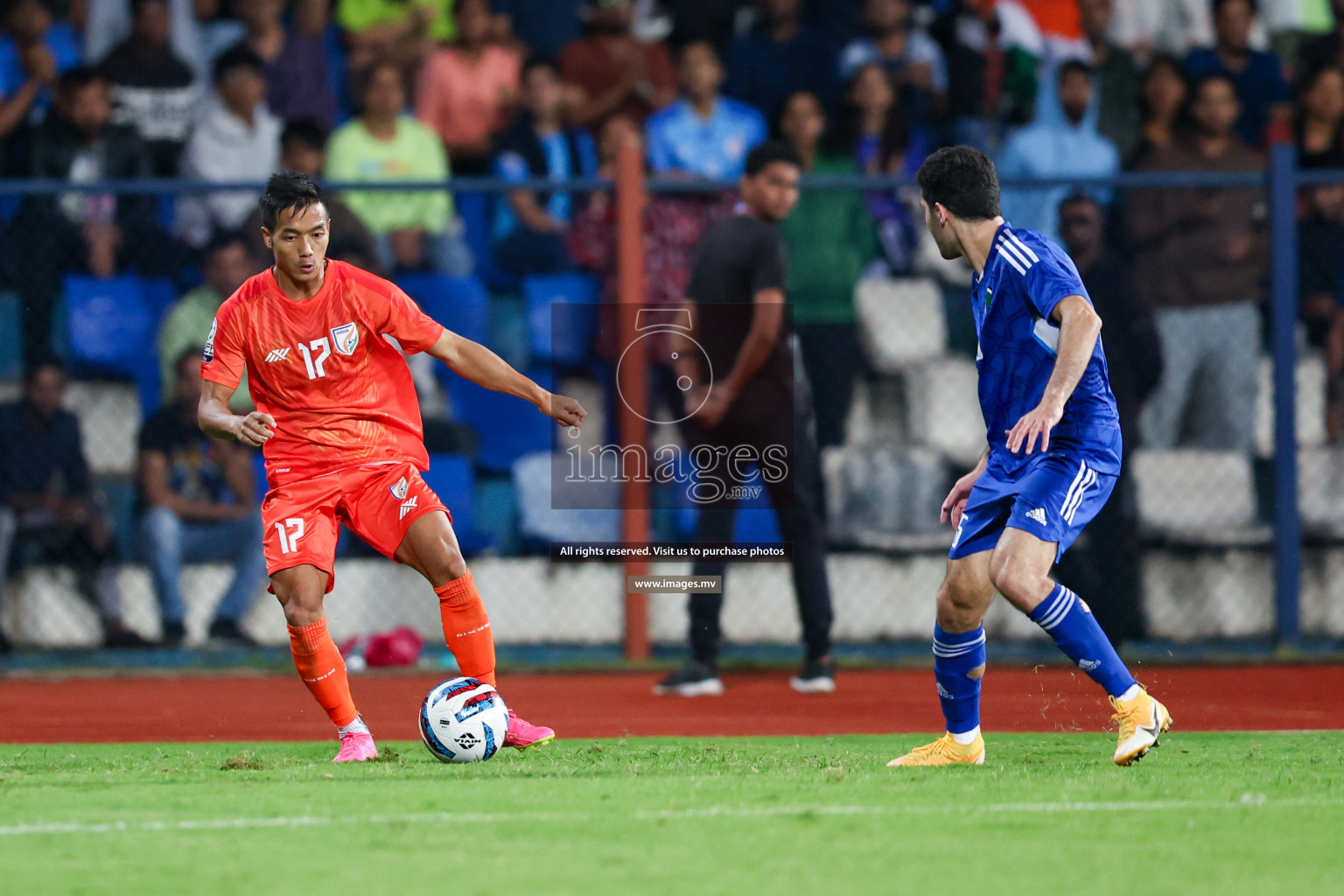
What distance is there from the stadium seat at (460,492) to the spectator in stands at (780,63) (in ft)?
11.5

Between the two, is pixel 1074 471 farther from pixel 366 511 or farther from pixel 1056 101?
pixel 1056 101

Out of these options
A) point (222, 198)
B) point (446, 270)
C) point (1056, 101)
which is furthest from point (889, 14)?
point (222, 198)

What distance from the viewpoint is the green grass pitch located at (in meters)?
3.85

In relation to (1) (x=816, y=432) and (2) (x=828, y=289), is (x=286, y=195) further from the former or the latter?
(1) (x=816, y=432)

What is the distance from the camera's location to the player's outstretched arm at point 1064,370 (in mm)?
5020

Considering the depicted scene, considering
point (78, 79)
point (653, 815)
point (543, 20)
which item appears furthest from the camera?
point (543, 20)

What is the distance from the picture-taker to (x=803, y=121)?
10469mm

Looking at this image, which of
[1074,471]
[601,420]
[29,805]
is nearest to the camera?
[29,805]

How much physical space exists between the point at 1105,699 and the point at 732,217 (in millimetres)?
2907

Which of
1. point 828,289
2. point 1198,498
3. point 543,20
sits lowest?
point 1198,498

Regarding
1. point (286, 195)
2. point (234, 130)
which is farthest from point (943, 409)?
point (286, 195)

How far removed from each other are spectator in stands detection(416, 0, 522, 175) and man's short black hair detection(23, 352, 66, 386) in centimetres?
289

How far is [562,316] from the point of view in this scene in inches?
373

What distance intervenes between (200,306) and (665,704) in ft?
12.3
